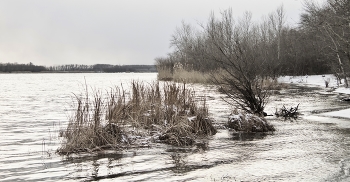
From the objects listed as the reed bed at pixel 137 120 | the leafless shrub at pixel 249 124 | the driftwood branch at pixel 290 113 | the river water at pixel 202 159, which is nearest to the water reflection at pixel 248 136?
the river water at pixel 202 159

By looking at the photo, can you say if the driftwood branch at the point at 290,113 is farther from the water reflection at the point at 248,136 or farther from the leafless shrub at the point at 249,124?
the water reflection at the point at 248,136

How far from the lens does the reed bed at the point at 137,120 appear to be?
25.4 feet

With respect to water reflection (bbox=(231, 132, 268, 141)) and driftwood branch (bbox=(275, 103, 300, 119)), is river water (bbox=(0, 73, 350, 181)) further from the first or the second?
driftwood branch (bbox=(275, 103, 300, 119))

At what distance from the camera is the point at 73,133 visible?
25.4ft

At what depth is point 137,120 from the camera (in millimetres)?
9648

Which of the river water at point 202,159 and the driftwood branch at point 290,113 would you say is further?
the driftwood branch at point 290,113

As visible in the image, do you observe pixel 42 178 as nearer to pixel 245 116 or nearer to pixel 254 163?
pixel 254 163

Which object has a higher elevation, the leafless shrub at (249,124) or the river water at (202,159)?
the leafless shrub at (249,124)

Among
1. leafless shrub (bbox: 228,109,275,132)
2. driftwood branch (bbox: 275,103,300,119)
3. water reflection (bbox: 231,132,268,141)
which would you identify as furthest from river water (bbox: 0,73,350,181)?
driftwood branch (bbox: 275,103,300,119)

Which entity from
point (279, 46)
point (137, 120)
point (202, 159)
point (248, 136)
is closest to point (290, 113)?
point (248, 136)

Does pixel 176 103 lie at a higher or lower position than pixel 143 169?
higher

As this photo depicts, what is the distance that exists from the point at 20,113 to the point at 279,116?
1035 cm

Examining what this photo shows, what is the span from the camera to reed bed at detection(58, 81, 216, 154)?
25.4ft

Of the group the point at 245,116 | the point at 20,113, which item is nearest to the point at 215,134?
the point at 245,116
